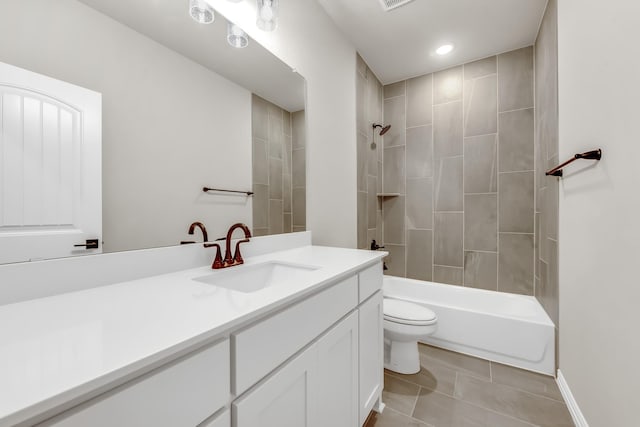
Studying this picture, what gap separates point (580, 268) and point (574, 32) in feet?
4.01

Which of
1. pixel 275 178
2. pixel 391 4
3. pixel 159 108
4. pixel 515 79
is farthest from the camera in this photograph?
pixel 515 79

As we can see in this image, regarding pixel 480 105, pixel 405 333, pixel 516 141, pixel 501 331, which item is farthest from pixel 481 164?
pixel 405 333

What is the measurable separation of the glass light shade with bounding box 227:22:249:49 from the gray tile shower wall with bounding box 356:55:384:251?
1.29 metres

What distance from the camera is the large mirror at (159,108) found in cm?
72

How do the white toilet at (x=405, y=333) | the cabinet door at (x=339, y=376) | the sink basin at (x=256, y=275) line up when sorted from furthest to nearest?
the white toilet at (x=405, y=333) → the sink basin at (x=256, y=275) → the cabinet door at (x=339, y=376)

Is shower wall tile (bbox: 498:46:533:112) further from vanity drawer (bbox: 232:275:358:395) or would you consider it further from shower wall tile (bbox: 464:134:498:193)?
vanity drawer (bbox: 232:275:358:395)

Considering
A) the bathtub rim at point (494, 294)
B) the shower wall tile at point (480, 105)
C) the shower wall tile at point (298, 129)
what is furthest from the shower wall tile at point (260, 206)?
the shower wall tile at point (480, 105)

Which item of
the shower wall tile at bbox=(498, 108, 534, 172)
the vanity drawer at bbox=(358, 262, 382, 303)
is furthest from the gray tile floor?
the shower wall tile at bbox=(498, 108, 534, 172)

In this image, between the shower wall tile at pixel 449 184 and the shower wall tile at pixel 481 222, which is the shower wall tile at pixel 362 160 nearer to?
the shower wall tile at pixel 449 184

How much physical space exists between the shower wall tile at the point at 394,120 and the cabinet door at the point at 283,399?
2562 millimetres

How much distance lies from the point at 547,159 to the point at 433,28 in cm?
134

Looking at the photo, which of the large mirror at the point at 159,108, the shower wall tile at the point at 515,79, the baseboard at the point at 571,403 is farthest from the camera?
the shower wall tile at the point at 515,79

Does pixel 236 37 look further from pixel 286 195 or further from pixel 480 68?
pixel 480 68

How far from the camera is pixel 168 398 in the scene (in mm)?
458
